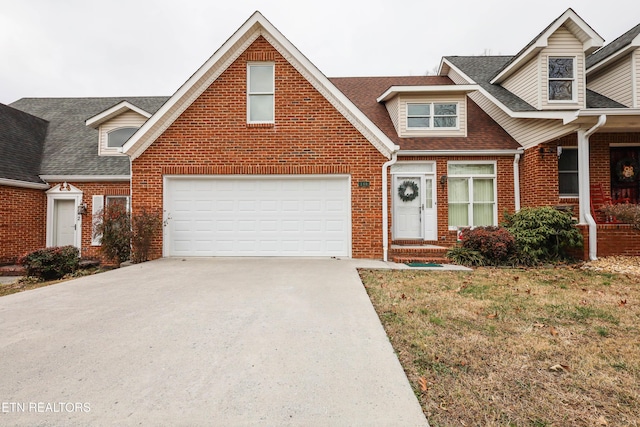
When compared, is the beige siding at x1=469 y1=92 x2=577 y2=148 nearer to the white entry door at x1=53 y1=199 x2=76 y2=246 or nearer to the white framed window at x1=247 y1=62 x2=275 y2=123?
the white framed window at x1=247 y1=62 x2=275 y2=123

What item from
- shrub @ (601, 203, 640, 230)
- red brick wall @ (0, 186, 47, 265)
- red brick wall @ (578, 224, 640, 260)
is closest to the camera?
shrub @ (601, 203, 640, 230)

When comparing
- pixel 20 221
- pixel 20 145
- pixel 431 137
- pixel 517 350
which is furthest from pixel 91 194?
pixel 517 350

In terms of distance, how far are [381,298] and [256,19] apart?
26.5 ft

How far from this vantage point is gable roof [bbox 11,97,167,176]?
10.7 metres

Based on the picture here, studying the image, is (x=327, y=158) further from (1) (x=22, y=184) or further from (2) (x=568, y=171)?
(1) (x=22, y=184)

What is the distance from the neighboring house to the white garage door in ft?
0.13

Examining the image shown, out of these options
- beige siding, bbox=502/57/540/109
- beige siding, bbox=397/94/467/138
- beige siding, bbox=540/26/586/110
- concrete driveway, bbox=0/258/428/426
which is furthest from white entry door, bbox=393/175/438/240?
concrete driveway, bbox=0/258/428/426

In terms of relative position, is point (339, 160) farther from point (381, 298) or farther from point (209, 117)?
point (381, 298)

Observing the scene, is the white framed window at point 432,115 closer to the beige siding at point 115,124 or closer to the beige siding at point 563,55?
the beige siding at point 563,55

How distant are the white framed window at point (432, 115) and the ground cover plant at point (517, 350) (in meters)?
6.82

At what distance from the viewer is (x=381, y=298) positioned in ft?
15.2

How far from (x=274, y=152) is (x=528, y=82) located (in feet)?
29.3

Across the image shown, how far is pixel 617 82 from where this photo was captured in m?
9.84

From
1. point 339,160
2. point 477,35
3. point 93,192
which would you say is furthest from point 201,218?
point 477,35
